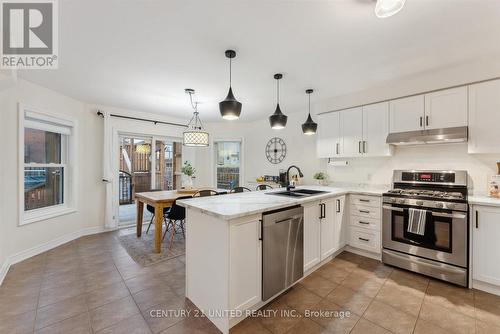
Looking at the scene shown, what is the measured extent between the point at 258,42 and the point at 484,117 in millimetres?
2737

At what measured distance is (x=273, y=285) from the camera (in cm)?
197

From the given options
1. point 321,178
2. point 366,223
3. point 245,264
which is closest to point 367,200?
point 366,223

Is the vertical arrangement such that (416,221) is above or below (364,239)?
above

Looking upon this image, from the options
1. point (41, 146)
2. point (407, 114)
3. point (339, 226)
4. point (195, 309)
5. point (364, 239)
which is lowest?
point (195, 309)

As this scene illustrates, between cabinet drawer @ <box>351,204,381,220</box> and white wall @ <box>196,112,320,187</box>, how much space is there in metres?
1.48

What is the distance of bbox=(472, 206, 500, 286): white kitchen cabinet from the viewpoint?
2172mm

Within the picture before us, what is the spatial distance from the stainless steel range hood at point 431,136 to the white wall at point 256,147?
5.89 ft

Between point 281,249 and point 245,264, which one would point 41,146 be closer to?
point 245,264

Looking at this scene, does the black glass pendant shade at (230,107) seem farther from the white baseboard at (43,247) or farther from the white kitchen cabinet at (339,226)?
the white baseboard at (43,247)

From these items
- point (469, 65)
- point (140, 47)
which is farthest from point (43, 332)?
point (469, 65)

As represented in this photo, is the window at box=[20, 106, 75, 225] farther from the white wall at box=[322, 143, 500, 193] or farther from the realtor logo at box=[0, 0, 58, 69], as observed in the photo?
the white wall at box=[322, 143, 500, 193]

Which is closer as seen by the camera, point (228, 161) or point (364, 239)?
point (364, 239)

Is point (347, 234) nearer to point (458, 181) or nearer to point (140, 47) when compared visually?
point (458, 181)

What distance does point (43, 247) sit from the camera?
10.7 feet
